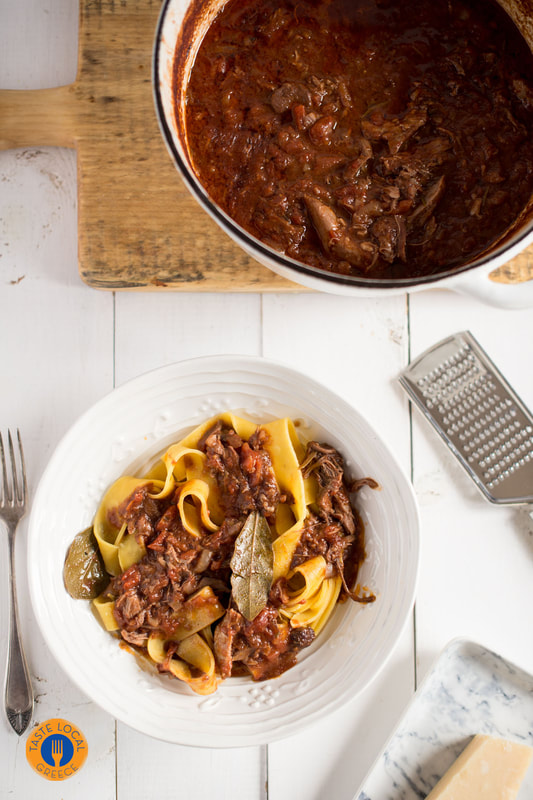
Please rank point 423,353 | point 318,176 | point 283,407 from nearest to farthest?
1. point 318,176
2. point 283,407
3. point 423,353

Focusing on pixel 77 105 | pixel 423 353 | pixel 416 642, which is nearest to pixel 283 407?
pixel 423 353

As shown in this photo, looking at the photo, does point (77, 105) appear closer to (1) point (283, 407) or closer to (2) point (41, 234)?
(2) point (41, 234)

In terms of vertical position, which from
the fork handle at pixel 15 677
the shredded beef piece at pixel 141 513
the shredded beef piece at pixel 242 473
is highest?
the shredded beef piece at pixel 242 473

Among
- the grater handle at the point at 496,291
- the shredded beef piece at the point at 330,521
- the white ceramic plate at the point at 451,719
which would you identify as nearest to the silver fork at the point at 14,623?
the shredded beef piece at the point at 330,521

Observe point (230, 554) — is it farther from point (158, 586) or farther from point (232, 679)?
point (232, 679)

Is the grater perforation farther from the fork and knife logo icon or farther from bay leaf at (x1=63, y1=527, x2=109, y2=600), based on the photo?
the fork and knife logo icon

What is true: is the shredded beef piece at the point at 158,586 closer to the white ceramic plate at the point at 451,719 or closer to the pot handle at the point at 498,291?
the white ceramic plate at the point at 451,719
